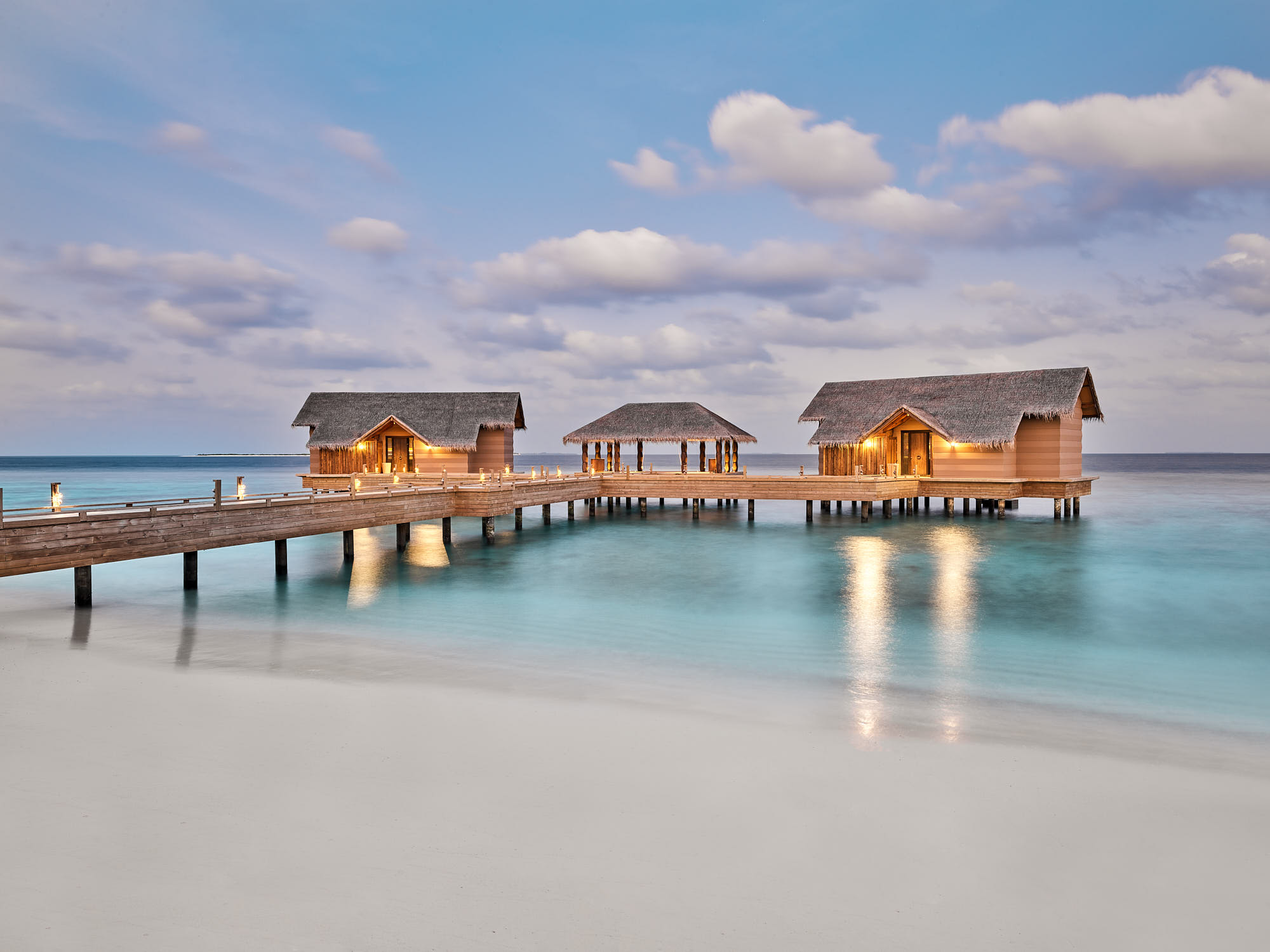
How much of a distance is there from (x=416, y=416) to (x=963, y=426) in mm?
25265

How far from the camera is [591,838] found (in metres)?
6.49

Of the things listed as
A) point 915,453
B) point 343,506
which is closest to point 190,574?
point 343,506

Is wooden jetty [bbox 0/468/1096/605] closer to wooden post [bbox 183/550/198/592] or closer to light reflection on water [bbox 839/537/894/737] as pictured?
wooden post [bbox 183/550/198/592]

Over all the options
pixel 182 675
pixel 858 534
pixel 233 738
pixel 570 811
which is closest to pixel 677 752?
pixel 570 811

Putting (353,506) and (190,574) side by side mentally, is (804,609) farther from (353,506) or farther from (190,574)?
(190,574)

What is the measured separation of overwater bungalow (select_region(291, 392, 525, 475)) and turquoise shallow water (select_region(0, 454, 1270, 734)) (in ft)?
19.1

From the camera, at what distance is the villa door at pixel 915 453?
3544 cm

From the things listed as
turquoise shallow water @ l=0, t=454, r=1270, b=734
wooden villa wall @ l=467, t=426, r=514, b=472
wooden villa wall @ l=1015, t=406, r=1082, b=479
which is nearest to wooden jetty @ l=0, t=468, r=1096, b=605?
wooden villa wall @ l=1015, t=406, r=1082, b=479

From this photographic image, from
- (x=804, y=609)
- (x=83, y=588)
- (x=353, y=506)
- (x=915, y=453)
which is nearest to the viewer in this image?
(x=83, y=588)

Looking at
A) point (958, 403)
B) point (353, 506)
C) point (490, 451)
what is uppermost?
point (958, 403)

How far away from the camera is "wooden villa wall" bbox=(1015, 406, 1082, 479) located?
33.0 meters

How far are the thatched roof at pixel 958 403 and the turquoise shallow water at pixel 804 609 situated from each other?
4.59 metres

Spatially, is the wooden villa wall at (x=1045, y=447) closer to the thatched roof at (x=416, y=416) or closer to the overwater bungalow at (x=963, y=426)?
the overwater bungalow at (x=963, y=426)

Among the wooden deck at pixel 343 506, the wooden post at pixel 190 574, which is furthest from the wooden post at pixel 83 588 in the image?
the wooden post at pixel 190 574
